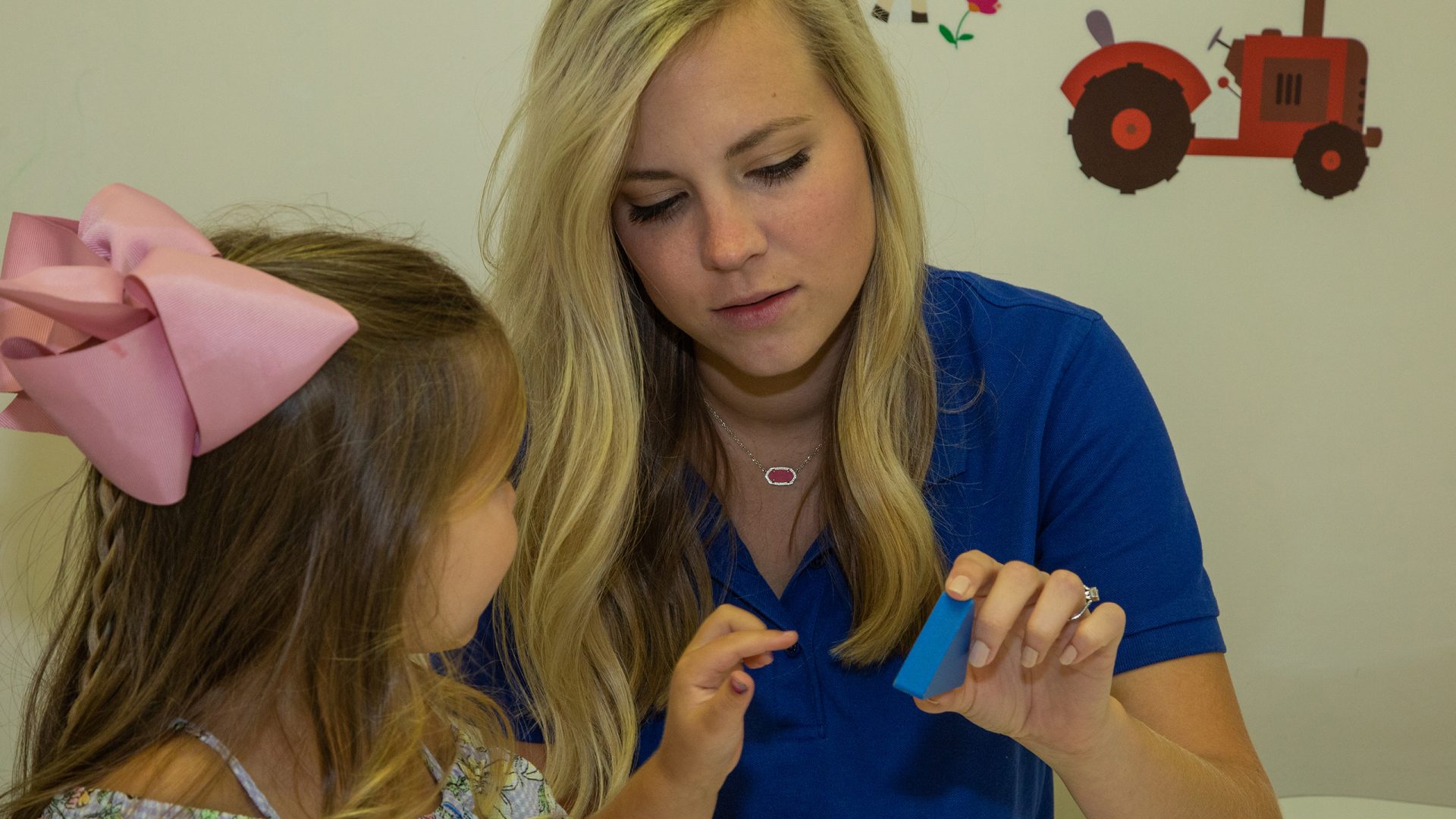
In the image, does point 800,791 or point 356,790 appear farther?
point 800,791

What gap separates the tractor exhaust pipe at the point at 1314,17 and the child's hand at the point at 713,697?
1152mm

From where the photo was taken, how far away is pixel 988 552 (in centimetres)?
115

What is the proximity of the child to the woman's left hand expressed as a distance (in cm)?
17

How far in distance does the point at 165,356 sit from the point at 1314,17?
57.1 inches

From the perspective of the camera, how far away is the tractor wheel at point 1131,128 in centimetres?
159

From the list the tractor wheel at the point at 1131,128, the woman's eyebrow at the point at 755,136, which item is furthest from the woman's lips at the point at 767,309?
the tractor wheel at the point at 1131,128

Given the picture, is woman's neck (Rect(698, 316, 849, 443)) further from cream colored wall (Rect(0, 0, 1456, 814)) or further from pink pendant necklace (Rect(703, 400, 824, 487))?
cream colored wall (Rect(0, 0, 1456, 814))

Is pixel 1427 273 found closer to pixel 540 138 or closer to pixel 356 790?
pixel 540 138

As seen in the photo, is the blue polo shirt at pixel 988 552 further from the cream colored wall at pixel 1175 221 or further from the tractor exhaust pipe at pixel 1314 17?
Result: the tractor exhaust pipe at pixel 1314 17

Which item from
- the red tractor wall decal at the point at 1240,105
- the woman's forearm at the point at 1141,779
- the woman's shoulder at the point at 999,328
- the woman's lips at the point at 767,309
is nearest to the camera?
the woman's forearm at the point at 1141,779

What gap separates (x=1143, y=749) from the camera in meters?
0.93

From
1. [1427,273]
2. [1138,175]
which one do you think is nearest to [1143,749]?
[1138,175]

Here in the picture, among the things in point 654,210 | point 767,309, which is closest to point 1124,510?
point 767,309

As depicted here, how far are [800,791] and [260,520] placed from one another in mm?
557
